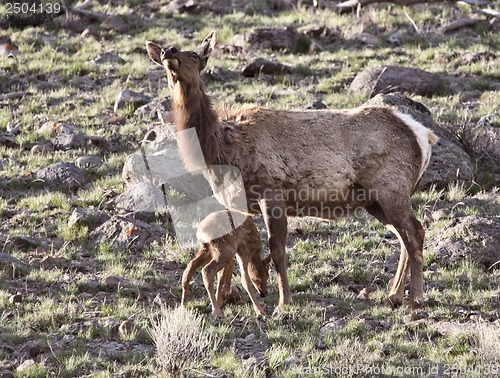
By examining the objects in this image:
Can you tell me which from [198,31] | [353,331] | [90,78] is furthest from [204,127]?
[198,31]

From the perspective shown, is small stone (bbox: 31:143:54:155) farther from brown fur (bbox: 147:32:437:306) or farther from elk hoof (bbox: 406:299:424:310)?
elk hoof (bbox: 406:299:424:310)

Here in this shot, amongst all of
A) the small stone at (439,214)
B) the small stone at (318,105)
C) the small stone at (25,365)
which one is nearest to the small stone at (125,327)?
the small stone at (25,365)

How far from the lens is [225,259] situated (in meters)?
9.27

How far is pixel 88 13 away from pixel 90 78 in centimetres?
472

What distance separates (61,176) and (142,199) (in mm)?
1746

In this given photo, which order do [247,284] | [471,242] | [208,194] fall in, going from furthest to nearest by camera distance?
[208,194] → [471,242] → [247,284]

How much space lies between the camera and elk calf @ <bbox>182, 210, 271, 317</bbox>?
30.2 feet

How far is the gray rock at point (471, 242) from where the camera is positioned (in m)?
10.6

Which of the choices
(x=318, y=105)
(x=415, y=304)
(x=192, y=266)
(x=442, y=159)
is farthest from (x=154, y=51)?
(x=318, y=105)

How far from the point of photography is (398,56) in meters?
19.8

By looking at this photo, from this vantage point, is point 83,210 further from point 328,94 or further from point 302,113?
point 328,94

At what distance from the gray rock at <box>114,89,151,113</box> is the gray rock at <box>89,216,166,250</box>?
5.30 metres

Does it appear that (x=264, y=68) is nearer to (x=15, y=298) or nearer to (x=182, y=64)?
(x=182, y=64)

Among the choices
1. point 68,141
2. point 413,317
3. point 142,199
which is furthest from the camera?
point 68,141
